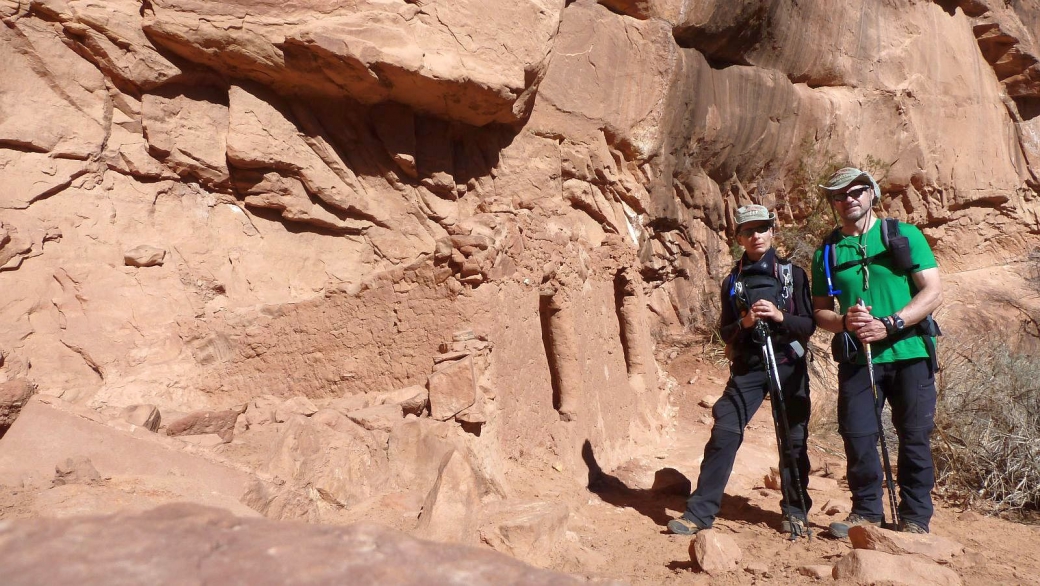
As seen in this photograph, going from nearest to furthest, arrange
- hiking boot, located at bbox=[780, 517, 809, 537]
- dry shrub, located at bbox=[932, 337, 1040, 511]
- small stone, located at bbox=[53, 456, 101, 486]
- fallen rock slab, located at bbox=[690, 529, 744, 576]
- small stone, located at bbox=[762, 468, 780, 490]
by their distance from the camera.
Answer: small stone, located at bbox=[53, 456, 101, 486], fallen rock slab, located at bbox=[690, 529, 744, 576], hiking boot, located at bbox=[780, 517, 809, 537], dry shrub, located at bbox=[932, 337, 1040, 511], small stone, located at bbox=[762, 468, 780, 490]

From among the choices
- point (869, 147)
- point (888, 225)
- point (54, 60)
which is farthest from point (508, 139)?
point (869, 147)

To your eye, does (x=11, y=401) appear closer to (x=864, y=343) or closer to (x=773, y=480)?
(x=864, y=343)

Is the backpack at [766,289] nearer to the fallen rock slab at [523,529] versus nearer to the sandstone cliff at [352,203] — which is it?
the sandstone cliff at [352,203]

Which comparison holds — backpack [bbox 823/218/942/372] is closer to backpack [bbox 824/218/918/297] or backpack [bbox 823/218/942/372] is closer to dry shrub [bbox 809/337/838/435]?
backpack [bbox 824/218/918/297]

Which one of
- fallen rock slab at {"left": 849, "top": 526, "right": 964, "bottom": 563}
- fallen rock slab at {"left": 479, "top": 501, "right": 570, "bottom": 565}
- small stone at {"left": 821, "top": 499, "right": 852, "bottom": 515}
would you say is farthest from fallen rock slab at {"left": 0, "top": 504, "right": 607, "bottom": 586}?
small stone at {"left": 821, "top": 499, "right": 852, "bottom": 515}

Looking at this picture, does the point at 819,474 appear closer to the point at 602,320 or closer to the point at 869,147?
the point at 602,320

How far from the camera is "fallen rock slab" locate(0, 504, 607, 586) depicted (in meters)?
1.22

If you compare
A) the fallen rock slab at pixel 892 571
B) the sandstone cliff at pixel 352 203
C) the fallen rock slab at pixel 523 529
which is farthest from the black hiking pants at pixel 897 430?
the sandstone cliff at pixel 352 203

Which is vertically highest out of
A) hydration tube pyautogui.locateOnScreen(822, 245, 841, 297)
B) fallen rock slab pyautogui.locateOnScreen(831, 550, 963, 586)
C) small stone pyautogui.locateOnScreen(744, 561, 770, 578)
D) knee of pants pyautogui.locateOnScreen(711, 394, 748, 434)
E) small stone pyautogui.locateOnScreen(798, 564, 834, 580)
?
hydration tube pyautogui.locateOnScreen(822, 245, 841, 297)

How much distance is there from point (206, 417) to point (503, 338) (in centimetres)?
164

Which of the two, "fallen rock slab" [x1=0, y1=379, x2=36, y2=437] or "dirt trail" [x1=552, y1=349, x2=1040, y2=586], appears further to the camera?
"dirt trail" [x1=552, y1=349, x2=1040, y2=586]

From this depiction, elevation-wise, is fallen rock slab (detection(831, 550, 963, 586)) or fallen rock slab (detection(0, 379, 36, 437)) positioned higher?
fallen rock slab (detection(0, 379, 36, 437))

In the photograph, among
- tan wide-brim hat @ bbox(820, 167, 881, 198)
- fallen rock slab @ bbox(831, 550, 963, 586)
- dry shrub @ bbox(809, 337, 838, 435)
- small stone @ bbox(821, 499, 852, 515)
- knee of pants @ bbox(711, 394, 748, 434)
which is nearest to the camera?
fallen rock slab @ bbox(831, 550, 963, 586)

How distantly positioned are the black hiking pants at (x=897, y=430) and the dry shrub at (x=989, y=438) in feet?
4.12
